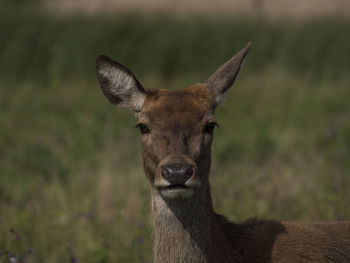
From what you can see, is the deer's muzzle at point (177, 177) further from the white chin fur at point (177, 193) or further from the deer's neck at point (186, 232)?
the deer's neck at point (186, 232)

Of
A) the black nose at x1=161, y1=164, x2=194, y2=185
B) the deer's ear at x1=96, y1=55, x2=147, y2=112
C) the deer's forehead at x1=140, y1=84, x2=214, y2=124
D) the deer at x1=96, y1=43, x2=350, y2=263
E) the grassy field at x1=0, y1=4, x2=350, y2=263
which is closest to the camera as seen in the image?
the black nose at x1=161, y1=164, x2=194, y2=185

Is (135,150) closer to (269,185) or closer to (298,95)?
(269,185)

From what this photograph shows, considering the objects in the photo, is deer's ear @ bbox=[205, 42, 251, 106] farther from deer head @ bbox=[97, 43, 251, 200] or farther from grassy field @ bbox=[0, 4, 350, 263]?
grassy field @ bbox=[0, 4, 350, 263]

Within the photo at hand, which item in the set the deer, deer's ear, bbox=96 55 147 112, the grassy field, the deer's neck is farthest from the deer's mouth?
the grassy field

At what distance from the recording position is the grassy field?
18.6 ft

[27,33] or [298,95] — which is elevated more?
[27,33]

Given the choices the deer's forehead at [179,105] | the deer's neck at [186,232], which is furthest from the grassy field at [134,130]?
the deer's forehead at [179,105]

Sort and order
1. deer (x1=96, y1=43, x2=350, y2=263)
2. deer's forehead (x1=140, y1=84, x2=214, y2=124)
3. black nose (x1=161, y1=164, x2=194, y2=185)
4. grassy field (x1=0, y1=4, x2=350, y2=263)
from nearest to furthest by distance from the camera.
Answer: black nose (x1=161, y1=164, x2=194, y2=185) < deer (x1=96, y1=43, x2=350, y2=263) < deer's forehead (x1=140, y1=84, x2=214, y2=124) < grassy field (x1=0, y1=4, x2=350, y2=263)

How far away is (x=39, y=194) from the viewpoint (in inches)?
261

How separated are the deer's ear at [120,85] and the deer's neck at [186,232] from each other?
673mm

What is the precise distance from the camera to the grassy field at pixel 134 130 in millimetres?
5680

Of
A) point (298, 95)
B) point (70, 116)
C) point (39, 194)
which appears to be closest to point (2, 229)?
point (39, 194)

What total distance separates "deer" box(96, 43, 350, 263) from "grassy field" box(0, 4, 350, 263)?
4.73 feet

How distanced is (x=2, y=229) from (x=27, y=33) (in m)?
8.52
